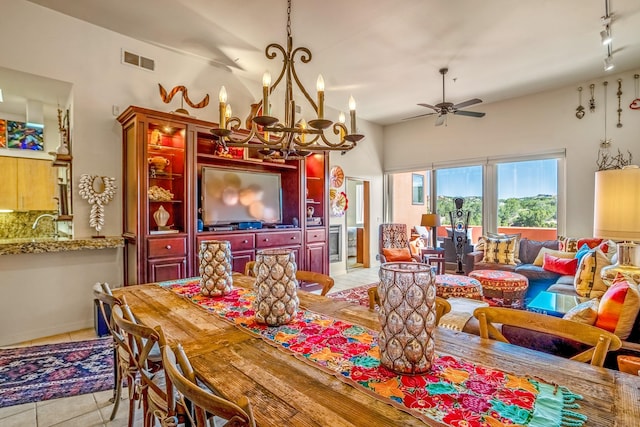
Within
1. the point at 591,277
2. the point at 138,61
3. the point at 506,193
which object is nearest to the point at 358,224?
the point at 506,193

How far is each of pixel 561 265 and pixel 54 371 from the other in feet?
18.6

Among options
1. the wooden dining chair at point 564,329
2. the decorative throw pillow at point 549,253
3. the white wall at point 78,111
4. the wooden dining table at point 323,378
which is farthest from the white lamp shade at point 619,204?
the white wall at point 78,111

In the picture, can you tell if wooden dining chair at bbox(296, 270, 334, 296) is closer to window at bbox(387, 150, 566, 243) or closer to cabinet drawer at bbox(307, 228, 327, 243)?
cabinet drawer at bbox(307, 228, 327, 243)

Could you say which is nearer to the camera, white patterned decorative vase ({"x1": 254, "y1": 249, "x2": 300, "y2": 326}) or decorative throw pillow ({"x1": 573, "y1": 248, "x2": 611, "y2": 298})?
white patterned decorative vase ({"x1": 254, "y1": 249, "x2": 300, "y2": 326})

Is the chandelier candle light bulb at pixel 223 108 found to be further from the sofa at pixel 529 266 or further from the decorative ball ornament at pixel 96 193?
the sofa at pixel 529 266

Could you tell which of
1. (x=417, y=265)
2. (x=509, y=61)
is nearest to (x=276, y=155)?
(x=417, y=265)

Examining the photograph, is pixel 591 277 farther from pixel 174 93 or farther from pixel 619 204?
pixel 174 93

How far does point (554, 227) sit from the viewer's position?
5.68 meters

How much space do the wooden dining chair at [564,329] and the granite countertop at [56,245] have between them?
141 inches

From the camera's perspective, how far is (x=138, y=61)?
3.95 metres

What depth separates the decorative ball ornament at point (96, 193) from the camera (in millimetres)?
3576

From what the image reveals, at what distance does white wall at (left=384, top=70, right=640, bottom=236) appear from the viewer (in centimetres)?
493

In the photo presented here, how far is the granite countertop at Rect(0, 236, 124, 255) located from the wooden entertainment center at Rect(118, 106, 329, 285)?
20 cm

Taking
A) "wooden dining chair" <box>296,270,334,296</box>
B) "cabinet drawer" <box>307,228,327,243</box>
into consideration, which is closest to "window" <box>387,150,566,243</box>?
"cabinet drawer" <box>307,228,327,243</box>
